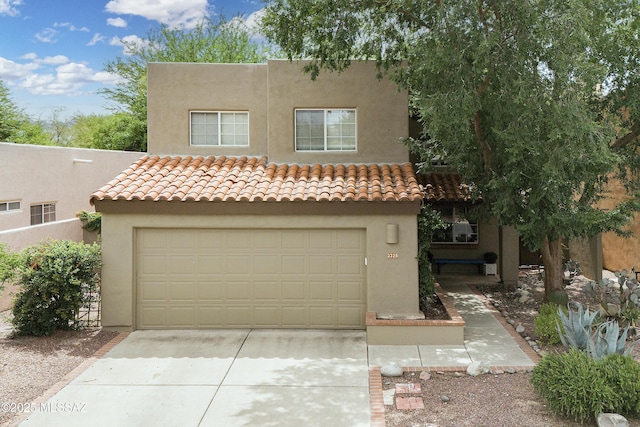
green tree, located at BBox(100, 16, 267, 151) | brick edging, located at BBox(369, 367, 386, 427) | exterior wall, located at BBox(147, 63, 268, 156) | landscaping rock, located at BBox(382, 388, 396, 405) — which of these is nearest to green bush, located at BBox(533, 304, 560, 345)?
brick edging, located at BBox(369, 367, 386, 427)

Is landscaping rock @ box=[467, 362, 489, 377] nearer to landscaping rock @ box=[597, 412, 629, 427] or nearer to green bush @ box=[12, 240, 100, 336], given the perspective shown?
landscaping rock @ box=[597, 412, 629, 427]

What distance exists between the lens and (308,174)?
1344cm

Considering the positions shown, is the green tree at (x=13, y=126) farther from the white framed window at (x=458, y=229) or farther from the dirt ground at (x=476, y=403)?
the dirt ground at (x=476, y=403)

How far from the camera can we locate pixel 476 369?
31.3 ft

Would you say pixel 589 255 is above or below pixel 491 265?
above

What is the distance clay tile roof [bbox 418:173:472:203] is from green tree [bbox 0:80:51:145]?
2519cm

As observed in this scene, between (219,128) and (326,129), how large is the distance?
112 inches

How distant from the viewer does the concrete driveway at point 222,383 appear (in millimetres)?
8047

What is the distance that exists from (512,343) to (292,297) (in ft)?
15.5

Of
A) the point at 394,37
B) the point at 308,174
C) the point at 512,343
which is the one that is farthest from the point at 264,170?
the point at 512,343

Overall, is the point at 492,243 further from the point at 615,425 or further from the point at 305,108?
the point at 615,425

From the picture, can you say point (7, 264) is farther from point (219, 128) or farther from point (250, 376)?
point (219, 128)

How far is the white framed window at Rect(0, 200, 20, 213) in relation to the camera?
17.5 meters

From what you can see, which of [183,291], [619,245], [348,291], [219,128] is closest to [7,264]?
[183,291]
